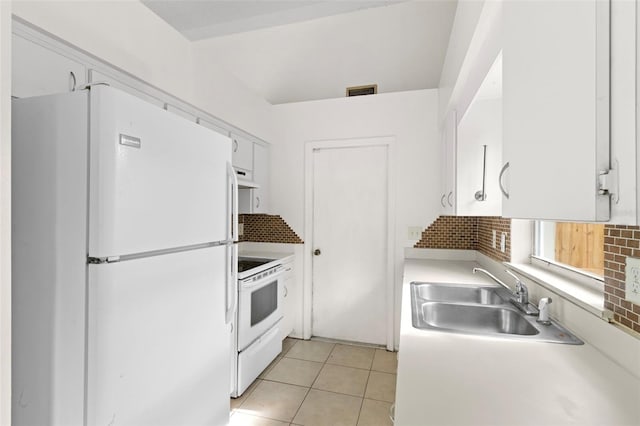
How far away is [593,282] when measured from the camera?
1273 mm

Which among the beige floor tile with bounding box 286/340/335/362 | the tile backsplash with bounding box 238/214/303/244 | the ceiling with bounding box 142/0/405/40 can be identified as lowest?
the beige floor tile with bounding box 286/340/335/362

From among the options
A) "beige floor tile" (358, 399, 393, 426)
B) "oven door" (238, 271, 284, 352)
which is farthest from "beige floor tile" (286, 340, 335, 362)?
"beige floor tile" (358, 399, 393, 426)

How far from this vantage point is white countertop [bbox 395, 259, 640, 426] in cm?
69

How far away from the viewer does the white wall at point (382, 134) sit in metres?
2.86

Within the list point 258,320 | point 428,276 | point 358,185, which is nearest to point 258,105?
point 358,185

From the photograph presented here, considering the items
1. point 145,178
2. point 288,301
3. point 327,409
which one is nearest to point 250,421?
point 327,409

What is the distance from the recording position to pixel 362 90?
317cm

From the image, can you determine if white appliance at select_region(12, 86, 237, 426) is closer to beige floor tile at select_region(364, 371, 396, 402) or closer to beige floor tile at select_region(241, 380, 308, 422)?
beige floor tile at select_region(241, 380, 308, 422)

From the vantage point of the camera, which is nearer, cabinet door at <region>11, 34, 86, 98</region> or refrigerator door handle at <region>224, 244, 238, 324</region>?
cabinet door at <region>11, 34, 86, 98</region>

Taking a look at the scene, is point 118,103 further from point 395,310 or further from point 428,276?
point 395,310

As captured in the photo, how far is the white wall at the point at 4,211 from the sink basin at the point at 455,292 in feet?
5.73

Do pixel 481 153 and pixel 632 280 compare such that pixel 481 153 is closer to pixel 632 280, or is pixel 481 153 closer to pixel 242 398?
pixel 632 280

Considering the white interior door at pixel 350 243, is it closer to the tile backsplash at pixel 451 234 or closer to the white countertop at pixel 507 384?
the tile backsplash at pixel 451 234

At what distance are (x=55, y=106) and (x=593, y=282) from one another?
214cm
